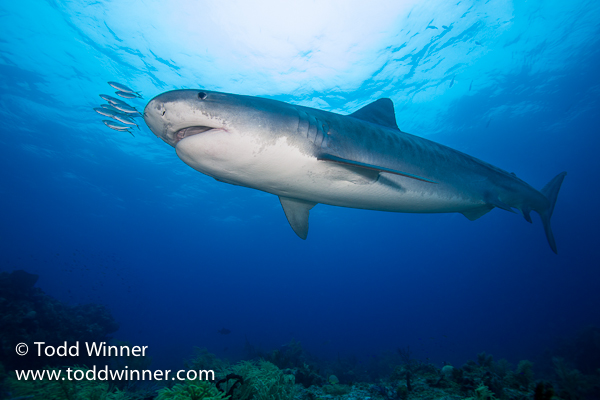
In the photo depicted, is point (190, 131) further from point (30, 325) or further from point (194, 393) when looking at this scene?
point (30, 325)

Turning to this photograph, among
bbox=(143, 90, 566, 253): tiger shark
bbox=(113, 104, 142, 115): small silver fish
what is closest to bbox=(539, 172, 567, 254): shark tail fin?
bbox=(143, 90, 566, 253): tiger shark

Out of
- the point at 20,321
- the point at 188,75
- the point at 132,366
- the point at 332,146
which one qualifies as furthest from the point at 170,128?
the point at 188,75

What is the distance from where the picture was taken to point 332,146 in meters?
2.77

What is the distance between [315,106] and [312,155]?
715 inches

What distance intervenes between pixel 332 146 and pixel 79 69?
22.7 metres

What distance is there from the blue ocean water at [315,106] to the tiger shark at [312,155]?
38.9 feet

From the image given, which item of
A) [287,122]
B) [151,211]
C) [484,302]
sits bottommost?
[484,302]

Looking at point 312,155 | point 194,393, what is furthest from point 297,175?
point 194,393

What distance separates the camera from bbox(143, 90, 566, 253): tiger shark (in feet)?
7.18

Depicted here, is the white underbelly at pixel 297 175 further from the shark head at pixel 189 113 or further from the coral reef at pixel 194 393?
the coral reef at pixel 194 393

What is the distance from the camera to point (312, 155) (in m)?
2.65

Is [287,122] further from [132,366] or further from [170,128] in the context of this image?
[132,366]

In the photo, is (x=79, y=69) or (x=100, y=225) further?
(x=100, y=225)

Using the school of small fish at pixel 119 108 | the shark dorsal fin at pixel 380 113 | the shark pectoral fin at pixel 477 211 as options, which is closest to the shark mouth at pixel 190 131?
the shark dorsal fin at pixel 380 113
